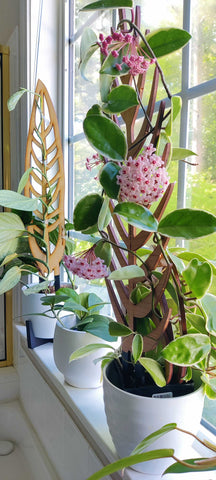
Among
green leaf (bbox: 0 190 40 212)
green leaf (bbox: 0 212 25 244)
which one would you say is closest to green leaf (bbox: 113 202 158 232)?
green leaf (bbox: 0 190 40 212)

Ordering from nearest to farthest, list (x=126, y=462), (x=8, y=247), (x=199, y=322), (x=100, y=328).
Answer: (x=126, y=462) < (x=199, y=322) < (x=100, y=328) < (x=8, y=247)

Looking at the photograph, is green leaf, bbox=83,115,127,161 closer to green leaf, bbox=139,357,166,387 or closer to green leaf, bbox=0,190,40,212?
green leaf, bbox=139,357,166,387

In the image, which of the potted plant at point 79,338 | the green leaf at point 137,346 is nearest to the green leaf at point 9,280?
the potted plant at point 79,338

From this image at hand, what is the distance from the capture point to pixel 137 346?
1.60 feet

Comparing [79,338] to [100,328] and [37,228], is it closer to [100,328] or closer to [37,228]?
[100,328]

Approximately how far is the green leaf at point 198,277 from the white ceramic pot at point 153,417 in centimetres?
15

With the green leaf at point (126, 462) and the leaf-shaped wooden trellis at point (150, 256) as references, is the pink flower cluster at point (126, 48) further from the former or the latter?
the green leaf at point (126, 462)

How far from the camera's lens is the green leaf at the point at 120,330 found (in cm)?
51

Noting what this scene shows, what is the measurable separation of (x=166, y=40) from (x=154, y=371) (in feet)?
1.33

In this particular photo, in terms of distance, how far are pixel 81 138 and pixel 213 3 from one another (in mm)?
650

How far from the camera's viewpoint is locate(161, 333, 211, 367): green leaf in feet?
1.43

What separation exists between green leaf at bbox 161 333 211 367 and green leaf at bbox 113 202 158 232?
14 cm

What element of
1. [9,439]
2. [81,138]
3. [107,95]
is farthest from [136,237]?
[9,439]

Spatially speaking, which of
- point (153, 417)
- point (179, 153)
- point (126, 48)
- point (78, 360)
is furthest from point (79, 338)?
point (126, 48)
